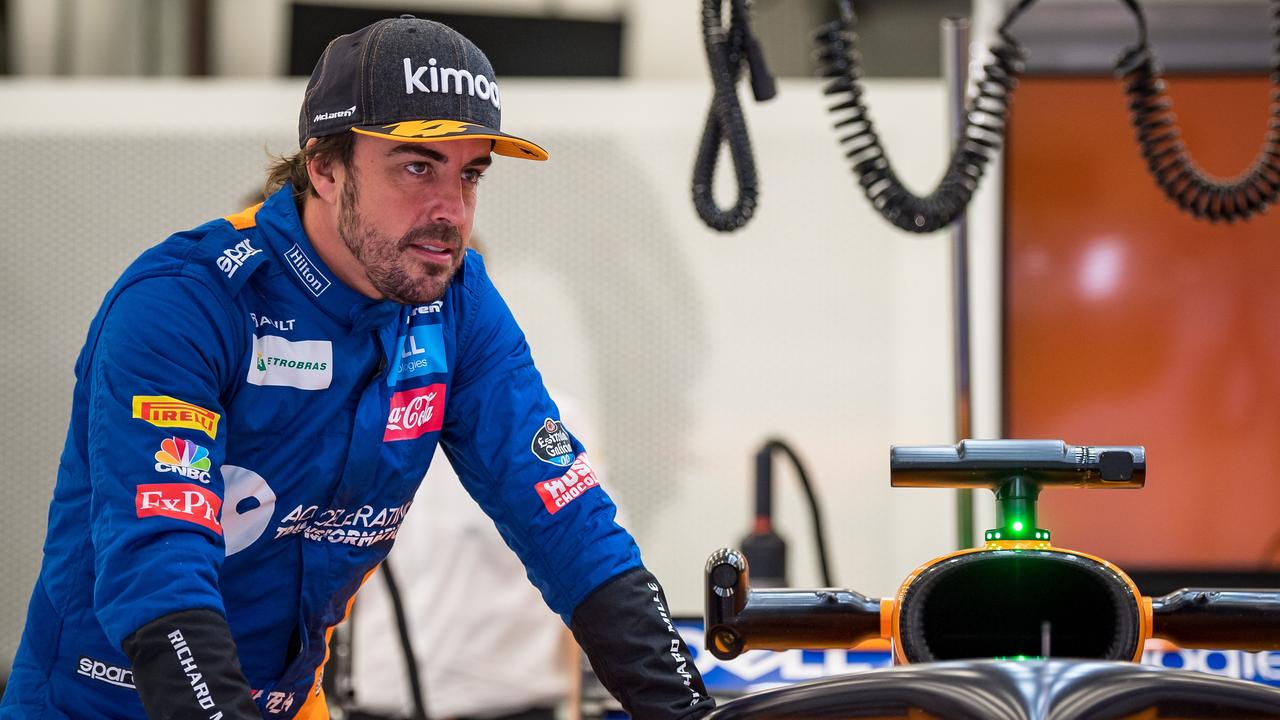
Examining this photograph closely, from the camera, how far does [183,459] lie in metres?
1.34

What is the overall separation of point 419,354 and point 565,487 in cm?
23

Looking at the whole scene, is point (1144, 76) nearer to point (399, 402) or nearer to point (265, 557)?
point (399, 402)

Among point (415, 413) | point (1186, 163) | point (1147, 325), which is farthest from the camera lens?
point (1147, 325)

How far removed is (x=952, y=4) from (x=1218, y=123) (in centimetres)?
87

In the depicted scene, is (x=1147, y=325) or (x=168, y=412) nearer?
(x=168, y=412)

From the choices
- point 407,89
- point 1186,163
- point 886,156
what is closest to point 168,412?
point 407,89

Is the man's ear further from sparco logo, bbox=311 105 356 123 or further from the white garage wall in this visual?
the white garage wall

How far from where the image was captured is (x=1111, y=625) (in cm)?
128

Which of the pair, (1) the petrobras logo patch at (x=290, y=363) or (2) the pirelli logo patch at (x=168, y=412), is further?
(1) the petrobras logo patch at (x=290, y=363)

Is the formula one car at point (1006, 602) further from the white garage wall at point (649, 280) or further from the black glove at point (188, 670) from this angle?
the white garage wall at point (649, 280)

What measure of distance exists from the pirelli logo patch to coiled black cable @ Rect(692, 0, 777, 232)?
970 mm

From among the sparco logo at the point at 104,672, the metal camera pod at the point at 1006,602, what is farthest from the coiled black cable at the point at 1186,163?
the sparco logo at the point at 104,672

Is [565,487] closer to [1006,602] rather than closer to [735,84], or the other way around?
[1006,602]

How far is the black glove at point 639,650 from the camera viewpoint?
1.48 meters
